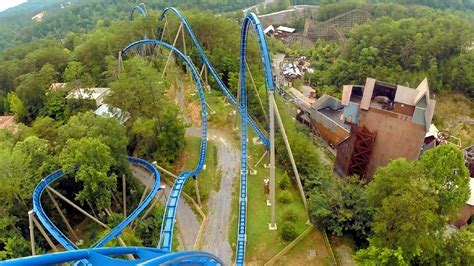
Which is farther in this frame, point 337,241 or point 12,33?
point 12,33

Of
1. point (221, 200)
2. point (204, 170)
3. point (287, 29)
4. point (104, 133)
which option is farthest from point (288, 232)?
point (287, 29)

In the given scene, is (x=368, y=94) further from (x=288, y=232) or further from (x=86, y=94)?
(x=86, y=94)

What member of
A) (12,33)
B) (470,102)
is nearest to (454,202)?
(470,102)

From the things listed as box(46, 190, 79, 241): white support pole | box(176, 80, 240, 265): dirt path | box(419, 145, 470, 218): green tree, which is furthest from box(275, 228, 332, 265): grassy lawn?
box(46, 190, 79, 241): white support pole

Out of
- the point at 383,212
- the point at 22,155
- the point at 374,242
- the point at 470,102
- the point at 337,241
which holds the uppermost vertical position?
the point at 22,155

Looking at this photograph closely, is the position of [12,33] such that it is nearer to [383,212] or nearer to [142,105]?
[142,105]

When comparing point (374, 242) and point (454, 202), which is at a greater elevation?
point (454, 202)

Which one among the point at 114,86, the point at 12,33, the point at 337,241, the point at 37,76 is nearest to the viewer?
the point at 337,241

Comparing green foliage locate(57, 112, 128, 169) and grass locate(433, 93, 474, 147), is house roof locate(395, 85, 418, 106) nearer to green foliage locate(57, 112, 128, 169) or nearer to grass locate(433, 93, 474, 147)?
grass locate(433, 93, 474, 147)
